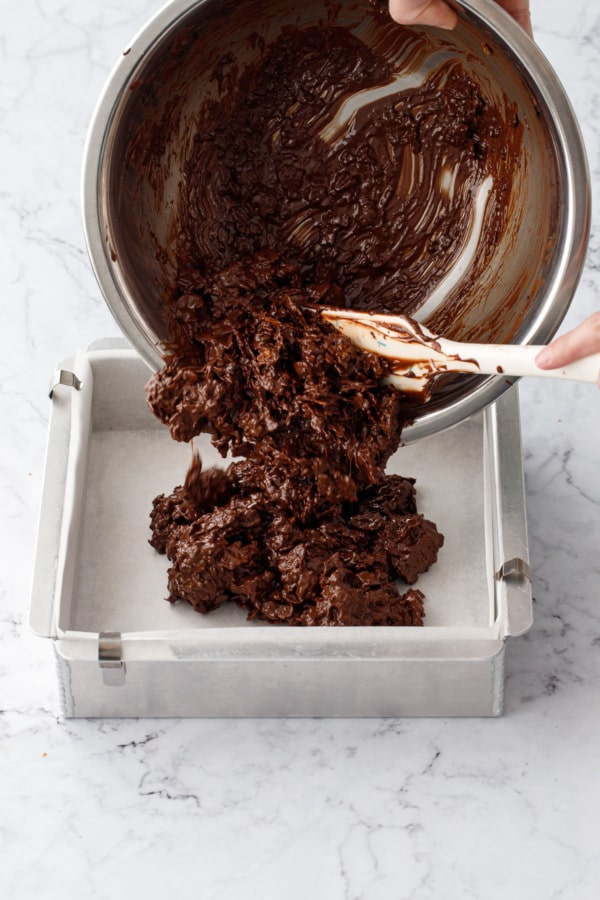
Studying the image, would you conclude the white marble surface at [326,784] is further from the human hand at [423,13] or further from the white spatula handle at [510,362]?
the human hand at [423,13]

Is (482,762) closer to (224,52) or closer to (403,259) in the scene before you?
(403,259)

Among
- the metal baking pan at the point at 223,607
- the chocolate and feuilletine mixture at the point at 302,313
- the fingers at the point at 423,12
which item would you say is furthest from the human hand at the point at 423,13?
the metal baking pan at the point at 223,607

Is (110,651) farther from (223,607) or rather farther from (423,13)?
(423,13)

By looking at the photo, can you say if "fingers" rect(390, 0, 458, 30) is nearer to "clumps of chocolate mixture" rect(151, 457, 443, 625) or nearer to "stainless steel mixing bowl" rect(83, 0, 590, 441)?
"stainless steel mixing bowl" rect(83, 0, 590, 441)

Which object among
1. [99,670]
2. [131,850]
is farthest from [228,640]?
[131,850]

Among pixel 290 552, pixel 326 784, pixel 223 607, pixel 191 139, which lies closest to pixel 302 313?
pixel 191 139

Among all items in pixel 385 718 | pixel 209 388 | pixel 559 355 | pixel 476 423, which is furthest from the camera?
pixel 476 423
